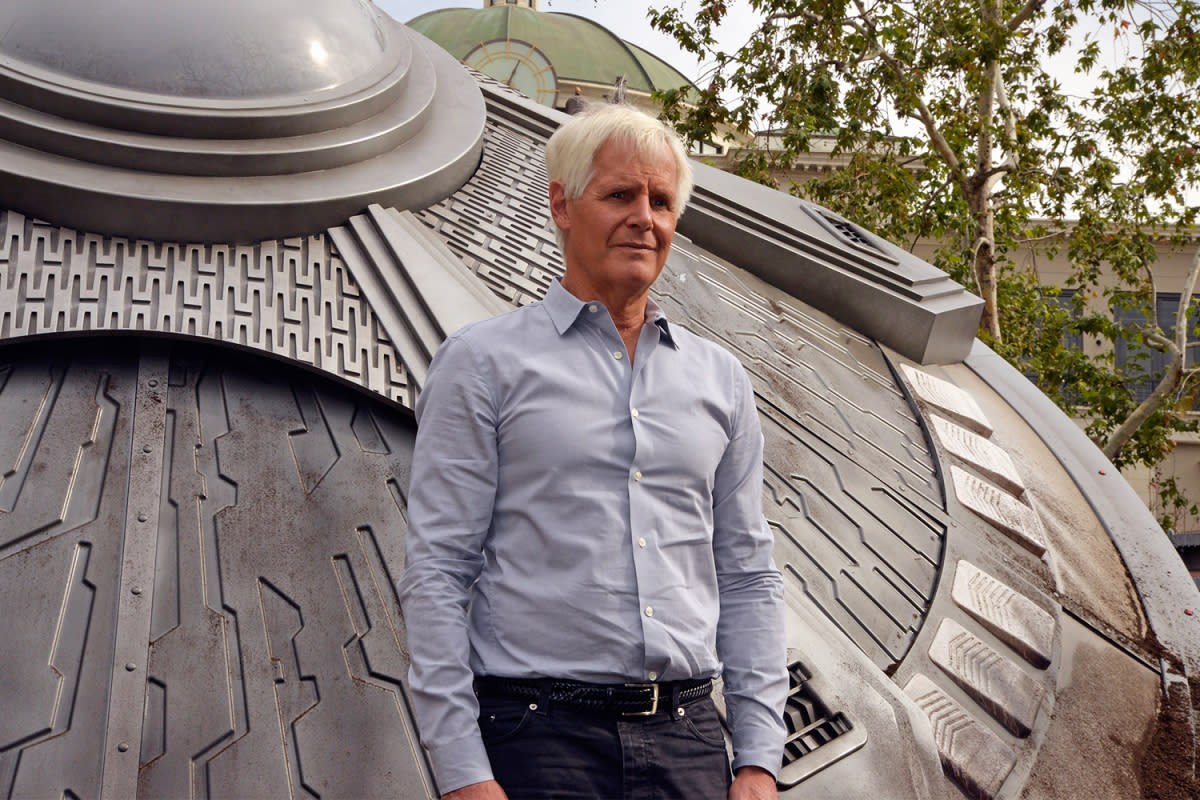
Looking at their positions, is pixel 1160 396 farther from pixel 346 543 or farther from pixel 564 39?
pixel 564 39

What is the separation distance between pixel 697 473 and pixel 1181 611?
3118 mm

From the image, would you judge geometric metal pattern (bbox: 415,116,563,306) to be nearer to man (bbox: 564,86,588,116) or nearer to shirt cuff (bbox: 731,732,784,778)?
man (bbox: 564,86,588,116)

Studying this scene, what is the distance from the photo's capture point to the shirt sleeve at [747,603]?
1867 millimetres

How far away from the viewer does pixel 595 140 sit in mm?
1861

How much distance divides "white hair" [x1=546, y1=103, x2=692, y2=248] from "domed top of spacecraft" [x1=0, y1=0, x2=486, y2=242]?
1765 mm

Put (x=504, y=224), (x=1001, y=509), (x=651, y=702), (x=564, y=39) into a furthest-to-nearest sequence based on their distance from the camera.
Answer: (x=564, y=39) → (x=504, y=224) → (x=1001, y=509) → (x=651, y=702)

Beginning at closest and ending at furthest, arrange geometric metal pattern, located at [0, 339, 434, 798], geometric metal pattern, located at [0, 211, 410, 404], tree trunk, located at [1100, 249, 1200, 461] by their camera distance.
Answer: geometric metal pattern, located at [0, 339, 434, 798] < geometric metal pattern, located at [0, 211, 410, 404] < tree trunk, located at [1100, 249, 1200, 461]

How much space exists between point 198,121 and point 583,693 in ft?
8.31

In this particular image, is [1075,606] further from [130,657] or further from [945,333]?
[130,657]

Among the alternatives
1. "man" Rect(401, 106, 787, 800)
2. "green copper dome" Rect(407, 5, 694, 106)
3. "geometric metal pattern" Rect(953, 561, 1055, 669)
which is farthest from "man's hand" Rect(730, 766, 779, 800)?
"green copper dome" Rect(407, 5, 694, 106)

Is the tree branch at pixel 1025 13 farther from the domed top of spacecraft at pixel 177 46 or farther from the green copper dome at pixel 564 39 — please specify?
the green copper dome at pixel 564 39

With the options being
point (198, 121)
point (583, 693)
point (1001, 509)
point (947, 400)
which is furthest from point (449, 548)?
point (947, 400)

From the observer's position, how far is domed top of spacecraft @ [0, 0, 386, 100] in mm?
3428

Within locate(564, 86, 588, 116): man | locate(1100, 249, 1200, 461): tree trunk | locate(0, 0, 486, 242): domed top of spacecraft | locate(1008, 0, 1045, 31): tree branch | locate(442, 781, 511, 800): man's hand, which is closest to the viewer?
locate(442, 781, 511, 800): man's hand
